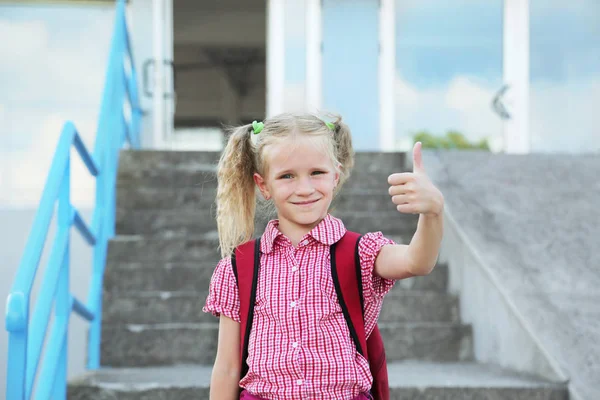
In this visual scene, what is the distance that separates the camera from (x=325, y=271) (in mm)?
1741

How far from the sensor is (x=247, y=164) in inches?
76.4

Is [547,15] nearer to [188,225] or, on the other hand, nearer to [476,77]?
[476,77]

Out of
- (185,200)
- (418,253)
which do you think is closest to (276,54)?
(185,200)

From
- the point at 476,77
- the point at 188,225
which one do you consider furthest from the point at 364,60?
the point at 188,225

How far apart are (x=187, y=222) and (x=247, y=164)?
8.36 feet

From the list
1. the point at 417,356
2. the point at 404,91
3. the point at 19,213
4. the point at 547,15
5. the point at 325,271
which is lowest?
the point at 417,356

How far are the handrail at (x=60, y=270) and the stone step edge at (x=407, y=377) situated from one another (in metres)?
0.23

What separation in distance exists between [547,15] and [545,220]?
417 cm

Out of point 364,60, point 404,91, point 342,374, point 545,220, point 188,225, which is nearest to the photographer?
point 342,374

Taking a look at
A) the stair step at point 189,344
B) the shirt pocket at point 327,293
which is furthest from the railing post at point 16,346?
the stair step at point 189,344

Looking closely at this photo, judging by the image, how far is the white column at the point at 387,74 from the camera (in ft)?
23.1

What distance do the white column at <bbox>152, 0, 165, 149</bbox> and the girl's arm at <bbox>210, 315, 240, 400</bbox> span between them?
5144 mm

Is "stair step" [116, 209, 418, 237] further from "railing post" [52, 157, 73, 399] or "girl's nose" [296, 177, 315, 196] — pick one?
"girl's nose" [296, 177, 315, 196]

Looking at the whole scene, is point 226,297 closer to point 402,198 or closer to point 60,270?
point 402,198
